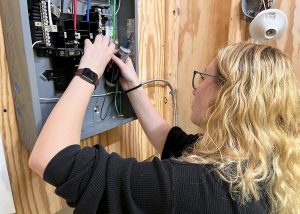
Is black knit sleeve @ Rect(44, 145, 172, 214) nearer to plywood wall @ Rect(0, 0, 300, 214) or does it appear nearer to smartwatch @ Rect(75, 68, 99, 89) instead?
smartwatch @ Rect(75, 68, 99, 89)

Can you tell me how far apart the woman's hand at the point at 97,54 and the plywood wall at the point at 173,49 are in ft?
1.13

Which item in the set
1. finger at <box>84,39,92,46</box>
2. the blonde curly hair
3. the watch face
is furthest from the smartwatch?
the blonde curly hair

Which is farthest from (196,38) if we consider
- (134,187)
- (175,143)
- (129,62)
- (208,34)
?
(134,187)

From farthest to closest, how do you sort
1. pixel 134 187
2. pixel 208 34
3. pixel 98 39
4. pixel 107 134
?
pixel 208 34, pixel 107 134, pixel 98 39, pixel 134 187

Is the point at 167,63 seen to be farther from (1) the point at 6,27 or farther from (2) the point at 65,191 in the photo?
(2) the point at 65,191

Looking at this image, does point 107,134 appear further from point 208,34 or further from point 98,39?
point 208,34

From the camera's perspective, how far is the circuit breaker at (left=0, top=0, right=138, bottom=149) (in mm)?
745

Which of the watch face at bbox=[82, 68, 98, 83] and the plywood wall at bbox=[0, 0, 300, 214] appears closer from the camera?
the watch face at bbox=[82, 68, 98, 83]

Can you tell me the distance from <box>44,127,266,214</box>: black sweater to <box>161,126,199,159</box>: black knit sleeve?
1.31 ft

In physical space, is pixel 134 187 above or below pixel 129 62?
below

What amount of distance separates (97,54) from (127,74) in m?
0.19

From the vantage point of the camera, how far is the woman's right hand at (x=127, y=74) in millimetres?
1006

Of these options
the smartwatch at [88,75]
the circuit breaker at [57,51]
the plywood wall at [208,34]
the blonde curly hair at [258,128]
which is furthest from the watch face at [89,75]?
the plywood wall at [208,34]

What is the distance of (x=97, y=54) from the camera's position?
85 cm
